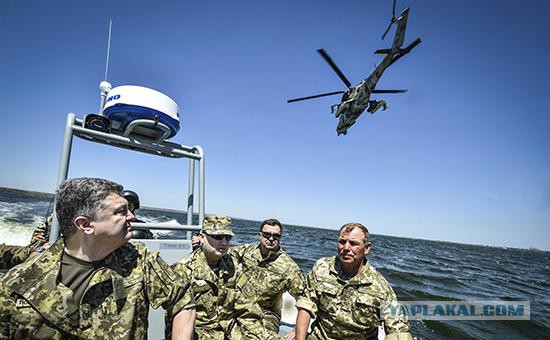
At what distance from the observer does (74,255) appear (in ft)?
5.74

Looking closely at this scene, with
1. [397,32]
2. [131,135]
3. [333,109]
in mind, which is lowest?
[131,135]

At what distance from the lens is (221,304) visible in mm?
3027

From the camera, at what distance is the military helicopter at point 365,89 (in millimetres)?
9578

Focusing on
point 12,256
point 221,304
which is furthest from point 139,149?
point 12,256

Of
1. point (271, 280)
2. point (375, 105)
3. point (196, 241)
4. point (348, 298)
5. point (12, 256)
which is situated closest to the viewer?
point (348, 298)

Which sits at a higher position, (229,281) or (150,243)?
(150,243)

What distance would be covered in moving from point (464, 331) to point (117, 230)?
1067 centimetres

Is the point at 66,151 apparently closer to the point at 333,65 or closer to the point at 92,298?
the point at 92,298

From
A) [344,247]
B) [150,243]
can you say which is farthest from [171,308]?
[344,247]

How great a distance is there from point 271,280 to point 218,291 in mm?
1392

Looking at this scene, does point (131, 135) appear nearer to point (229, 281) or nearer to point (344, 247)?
point (229, 281)

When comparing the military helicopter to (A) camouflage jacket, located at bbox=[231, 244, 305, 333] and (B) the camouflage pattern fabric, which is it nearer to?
(A) camouflage jacket, located at bbox=[231, 244, 305, 333]

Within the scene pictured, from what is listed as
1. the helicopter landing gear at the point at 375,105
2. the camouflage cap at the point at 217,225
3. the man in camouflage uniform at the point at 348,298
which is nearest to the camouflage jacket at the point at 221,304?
the camouflage cap at the point at 217,225

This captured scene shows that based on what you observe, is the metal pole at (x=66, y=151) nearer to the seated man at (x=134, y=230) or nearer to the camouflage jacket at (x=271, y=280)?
the seated man at (x=134, y=230)
